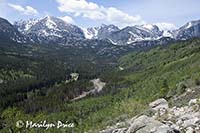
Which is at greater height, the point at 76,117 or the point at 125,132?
the point at 125,132

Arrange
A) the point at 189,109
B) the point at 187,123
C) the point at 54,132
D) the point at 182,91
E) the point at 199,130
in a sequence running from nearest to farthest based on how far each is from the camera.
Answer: the point at 199,130
the point at 187,123
the point at 189,109
the point at 182,91
the point at 54,132

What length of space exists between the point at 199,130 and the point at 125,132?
1083 cm

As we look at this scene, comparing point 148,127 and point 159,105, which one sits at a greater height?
point 148,127

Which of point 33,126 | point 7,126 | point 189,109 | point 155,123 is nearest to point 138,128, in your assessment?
point 155,123

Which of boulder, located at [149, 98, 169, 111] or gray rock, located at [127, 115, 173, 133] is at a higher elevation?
gray rock, located at [127, 115, 173, 133]

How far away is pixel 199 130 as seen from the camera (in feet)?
118

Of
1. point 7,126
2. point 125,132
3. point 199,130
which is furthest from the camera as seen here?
point 7,126

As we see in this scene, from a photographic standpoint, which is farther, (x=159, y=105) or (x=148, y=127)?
(x=159, y=105)

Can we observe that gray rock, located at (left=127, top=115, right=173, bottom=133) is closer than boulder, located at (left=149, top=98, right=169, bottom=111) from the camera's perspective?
Yes

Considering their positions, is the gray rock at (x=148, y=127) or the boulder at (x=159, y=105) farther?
the boulder at (x=159, y=105)

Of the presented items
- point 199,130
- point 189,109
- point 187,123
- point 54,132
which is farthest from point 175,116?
point 54,132

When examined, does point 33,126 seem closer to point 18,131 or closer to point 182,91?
point 18,131

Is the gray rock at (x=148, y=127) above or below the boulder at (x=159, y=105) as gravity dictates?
above

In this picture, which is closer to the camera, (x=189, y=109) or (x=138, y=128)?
(x=138, y=128)
